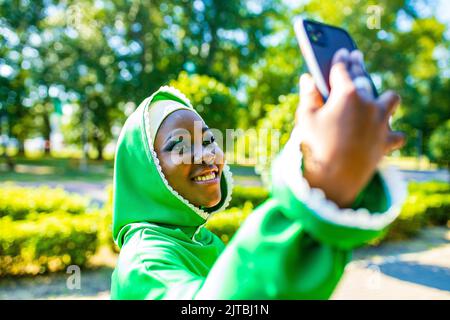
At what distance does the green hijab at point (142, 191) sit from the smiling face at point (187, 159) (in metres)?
0.04

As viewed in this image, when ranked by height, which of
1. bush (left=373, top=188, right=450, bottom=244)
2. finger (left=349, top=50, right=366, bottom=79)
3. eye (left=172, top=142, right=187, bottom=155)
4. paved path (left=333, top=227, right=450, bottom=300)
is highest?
finger (left=349, top=50, right=366, bottom=79)

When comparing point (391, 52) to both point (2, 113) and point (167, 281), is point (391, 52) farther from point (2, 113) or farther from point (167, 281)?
point (167, 281)

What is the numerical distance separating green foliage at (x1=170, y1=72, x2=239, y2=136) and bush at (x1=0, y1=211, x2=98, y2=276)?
8.52 feet

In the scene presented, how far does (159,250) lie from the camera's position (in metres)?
1.10

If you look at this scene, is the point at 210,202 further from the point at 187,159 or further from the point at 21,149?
the point at 21,149

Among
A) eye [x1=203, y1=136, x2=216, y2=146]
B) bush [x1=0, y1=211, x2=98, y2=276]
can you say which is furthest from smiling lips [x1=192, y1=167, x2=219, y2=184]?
bush [x1=0, y1=211, x2=98, y2=276]

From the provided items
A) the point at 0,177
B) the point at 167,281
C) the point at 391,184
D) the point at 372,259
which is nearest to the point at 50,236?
the point at 372,259

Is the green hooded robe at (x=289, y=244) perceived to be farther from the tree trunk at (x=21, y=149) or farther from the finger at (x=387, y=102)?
the tree trunk at (x=21, y=149)

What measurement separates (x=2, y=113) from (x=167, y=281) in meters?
23.8

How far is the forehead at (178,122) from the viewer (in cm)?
143

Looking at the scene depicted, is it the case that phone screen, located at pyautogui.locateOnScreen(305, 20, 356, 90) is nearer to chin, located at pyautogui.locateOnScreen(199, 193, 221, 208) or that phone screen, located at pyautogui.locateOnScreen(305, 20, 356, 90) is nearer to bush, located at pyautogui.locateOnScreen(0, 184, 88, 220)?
chin, located at pyautogui.locateOnScreen(199, 193, 221, 208)

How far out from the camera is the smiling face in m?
1.40

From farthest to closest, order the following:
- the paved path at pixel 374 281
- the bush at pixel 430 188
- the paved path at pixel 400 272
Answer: the bush at pixel 430 188
the paved path at pixel 400 272
the paved path at pixel 374 281

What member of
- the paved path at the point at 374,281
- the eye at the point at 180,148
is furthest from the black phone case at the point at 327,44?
the paved path at the point at 374,281
